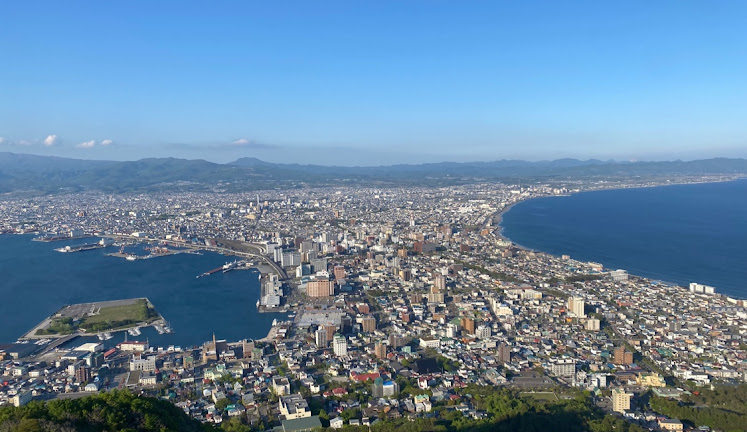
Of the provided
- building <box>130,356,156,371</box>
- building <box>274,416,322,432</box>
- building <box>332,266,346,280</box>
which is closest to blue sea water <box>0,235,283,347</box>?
building <box>130,356,156,371</box>

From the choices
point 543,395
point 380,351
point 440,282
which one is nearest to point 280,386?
point 380,351

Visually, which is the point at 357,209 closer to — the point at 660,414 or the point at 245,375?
the point at 245,375

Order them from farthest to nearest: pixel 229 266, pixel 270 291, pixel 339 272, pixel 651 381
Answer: pixel 229 266 → pixel 339 272 → pixel 270 291 → pixel 651 381

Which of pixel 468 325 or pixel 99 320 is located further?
pixel 99 320

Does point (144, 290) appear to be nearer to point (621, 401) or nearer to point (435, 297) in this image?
point (435, 297)

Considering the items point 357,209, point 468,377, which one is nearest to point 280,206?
point 357,209

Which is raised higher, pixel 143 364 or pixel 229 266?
pixel 229 266

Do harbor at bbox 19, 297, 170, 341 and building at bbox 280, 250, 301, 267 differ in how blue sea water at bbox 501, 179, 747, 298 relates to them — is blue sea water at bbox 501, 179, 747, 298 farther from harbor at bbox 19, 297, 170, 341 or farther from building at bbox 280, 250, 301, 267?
harbor at bbox 19, 297, 170, 341

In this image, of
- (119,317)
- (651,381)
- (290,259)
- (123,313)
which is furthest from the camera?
(290,259)
